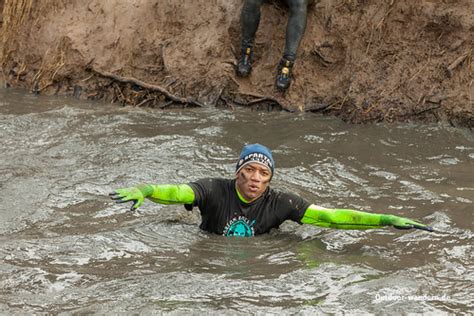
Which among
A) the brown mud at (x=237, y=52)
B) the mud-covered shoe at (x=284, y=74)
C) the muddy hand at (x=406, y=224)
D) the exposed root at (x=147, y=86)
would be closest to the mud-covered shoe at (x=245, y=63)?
the brown mud at (x=237, y=52)

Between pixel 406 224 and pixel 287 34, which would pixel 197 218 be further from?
pixel 287 34

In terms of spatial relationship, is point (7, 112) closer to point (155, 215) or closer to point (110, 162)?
point (110, 162)

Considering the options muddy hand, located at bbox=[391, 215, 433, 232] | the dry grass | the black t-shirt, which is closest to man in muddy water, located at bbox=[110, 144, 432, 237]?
the black t-shirt

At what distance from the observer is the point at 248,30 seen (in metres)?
11.5

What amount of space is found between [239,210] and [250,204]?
0.12 meters

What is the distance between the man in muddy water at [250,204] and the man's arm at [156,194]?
0.01m

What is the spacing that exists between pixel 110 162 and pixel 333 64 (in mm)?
3969

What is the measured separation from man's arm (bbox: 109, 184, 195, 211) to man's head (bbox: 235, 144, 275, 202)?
0.50 metres

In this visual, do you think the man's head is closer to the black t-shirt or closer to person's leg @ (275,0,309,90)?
the black t-shirt

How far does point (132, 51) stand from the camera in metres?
12.3

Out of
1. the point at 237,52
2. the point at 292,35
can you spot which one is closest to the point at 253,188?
the point at 292,35

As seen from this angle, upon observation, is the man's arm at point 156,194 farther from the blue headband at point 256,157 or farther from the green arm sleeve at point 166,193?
the blue headband at point 256,157

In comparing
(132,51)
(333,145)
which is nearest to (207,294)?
(333,145)

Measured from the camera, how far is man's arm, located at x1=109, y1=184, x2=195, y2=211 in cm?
646
